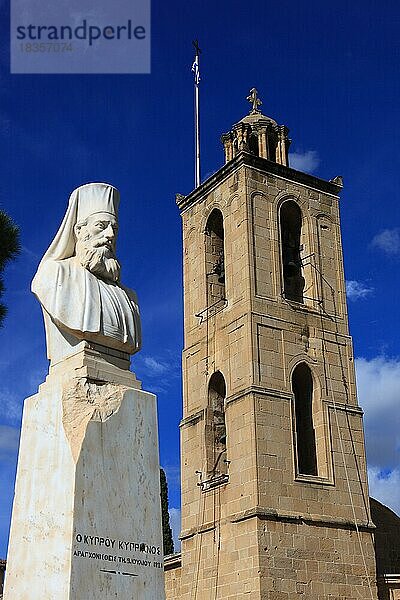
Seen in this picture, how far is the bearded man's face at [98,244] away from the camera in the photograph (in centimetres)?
778

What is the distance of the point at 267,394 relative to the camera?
2298cm

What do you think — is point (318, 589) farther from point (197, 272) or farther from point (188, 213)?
point (188, 213)

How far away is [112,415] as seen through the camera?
7137 mm

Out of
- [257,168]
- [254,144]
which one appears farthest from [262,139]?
[257,168]

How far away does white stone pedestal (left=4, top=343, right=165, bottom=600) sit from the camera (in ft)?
21.7

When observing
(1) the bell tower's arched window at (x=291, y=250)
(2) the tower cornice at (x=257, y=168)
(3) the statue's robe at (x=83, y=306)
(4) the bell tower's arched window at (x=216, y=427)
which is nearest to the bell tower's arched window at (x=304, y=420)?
(4) the bell tower's arched window at (x=216, y=427)

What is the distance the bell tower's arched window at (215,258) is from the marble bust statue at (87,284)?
17.9 metres

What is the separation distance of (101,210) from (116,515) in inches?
102

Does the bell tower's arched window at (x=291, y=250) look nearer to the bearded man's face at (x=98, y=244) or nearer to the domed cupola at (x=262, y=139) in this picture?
the domed cupola at (x=262, y=139)

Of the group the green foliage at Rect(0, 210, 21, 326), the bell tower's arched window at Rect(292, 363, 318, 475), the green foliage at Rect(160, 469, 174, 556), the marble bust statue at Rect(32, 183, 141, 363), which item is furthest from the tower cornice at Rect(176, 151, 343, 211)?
the marble bust statue at Rect(32, 183, 141, 363)

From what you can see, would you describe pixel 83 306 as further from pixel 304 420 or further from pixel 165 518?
pixel 165 518

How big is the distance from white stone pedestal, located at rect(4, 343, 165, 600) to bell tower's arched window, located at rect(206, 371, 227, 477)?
1693 cm

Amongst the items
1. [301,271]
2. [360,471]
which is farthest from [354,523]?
[301,271]

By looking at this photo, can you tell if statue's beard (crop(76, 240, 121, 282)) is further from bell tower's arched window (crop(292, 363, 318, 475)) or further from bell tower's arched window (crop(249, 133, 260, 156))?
bell tower's arched window (crop(249, 133, 260, 156))
